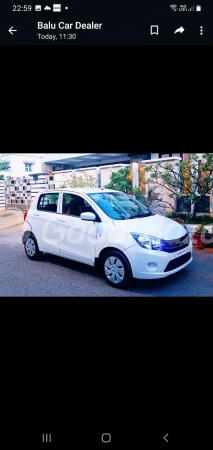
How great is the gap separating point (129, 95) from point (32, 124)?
0.44m

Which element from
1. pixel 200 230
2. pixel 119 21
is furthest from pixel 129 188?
pixel 119 21

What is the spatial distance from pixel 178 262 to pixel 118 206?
2.86 feet

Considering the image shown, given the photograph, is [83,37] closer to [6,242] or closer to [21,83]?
[21,83]

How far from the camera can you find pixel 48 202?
10.2 feet

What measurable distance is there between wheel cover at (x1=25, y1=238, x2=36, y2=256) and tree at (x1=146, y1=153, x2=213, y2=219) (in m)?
2.12

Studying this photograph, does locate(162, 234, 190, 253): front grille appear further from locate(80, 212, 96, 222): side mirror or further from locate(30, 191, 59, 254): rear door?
locate(30, 191, 59, 254): rear door

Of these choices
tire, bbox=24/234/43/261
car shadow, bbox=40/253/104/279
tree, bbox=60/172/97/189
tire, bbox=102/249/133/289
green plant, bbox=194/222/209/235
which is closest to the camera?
tire, bbox=102/249/133/289

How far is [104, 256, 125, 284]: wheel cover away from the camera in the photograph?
7.73 ft
